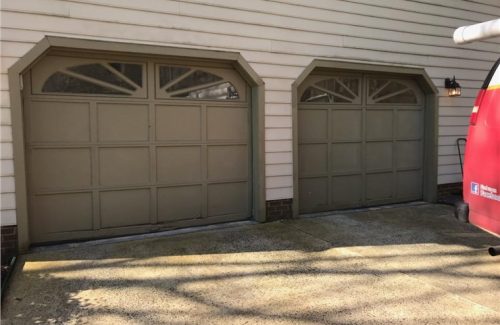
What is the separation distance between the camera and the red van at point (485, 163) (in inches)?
140

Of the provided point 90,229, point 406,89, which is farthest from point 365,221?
point 90,229

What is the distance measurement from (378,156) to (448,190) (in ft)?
5.33

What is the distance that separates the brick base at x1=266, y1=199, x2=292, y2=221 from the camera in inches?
238

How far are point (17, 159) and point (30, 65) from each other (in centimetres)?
101

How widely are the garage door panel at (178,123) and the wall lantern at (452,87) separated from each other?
14.6 ft

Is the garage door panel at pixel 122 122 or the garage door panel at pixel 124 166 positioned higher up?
the garage door panel at pixel 122 122

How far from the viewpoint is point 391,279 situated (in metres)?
4.02

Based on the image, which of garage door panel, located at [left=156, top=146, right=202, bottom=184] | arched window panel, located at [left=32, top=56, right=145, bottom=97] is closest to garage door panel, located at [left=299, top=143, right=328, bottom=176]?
garage door panel, located at [left=156, top=146, right=202, bottom=184]

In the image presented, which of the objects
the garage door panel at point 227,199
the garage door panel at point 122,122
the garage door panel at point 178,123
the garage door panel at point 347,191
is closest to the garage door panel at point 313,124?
the garage door panel at point 347,191

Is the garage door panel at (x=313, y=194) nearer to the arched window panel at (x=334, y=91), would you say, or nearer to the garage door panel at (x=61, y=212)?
the arched window panel at (x=334, y=91)

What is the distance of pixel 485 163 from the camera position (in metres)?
3.65

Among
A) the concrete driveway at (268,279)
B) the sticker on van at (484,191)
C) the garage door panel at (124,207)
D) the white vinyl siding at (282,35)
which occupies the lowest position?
the concrete driveway at (268,279)

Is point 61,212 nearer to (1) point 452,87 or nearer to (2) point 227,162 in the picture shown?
(2) point 227,162

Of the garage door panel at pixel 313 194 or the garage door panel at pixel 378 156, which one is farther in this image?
the garage door panel at pixel 378 156
